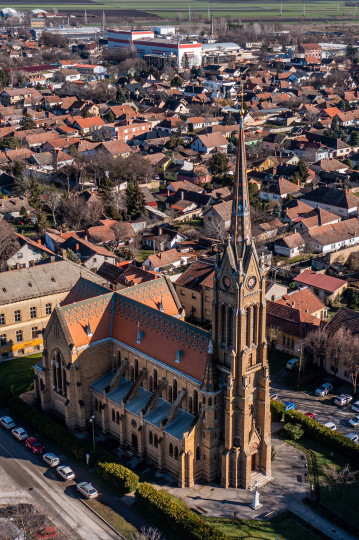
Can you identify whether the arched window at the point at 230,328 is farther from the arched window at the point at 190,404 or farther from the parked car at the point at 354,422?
the parked car at the point at 354,422

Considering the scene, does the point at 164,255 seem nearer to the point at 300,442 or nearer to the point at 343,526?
the point at 300,442

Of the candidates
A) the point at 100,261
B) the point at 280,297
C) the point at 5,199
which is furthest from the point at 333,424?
the point at 5,199

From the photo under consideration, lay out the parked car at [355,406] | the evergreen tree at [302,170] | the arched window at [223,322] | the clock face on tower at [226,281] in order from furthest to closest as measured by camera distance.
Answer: the evergreen tree at [302,170] → the parked car at [355,406] → the arched window at [223,322] → the clock face on tower at [226,281]

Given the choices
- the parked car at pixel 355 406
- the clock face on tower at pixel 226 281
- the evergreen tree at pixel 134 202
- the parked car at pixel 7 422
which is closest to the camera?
the clock face on tower at pixel 226 281

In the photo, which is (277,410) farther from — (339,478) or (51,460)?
(51,460)

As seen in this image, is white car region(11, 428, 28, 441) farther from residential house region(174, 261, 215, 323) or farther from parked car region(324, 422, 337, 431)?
residential house region(174, 261, 215, 323)

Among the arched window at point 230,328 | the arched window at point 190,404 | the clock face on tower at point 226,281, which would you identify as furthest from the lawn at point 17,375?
the clock face on tower at point 226,281

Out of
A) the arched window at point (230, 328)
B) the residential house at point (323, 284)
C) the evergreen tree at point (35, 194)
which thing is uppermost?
the arched window at point (230, 328)

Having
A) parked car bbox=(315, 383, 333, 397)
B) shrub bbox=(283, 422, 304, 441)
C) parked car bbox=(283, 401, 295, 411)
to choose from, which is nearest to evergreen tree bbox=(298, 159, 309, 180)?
parked car bbox=(315, 383, 333, 397)
